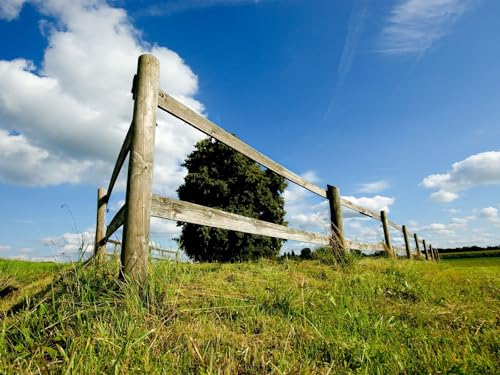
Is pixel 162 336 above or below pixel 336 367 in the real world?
above

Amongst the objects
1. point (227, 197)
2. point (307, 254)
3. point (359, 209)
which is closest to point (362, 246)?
point (359, 209)

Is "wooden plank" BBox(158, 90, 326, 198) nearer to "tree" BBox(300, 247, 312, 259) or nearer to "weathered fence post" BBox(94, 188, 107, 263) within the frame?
"tree" BBox(300, 247, 312, 259)

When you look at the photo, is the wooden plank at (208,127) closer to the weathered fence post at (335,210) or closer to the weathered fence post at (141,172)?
the weathered fence post at (141,172)

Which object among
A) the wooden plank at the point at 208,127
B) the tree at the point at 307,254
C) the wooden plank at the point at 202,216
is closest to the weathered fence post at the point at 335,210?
the tree at the point at 307,254

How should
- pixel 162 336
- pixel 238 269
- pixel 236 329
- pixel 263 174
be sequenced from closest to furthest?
pixel 162 336 < pixel 236 329 < pixel 238 269 < pixel 263 174

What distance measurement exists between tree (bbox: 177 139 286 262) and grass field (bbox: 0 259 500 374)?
556 inches

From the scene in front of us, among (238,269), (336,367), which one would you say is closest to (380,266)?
(238,269)

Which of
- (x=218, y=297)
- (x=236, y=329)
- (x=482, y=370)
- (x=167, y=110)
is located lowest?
(x=482, y=370)

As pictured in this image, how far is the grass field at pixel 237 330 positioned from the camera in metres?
1.34

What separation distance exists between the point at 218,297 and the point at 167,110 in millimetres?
1780

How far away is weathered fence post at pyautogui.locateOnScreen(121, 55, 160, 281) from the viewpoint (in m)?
2.25

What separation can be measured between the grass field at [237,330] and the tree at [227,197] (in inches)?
556

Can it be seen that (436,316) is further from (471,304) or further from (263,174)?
(263,174)

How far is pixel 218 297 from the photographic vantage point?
2303mm
